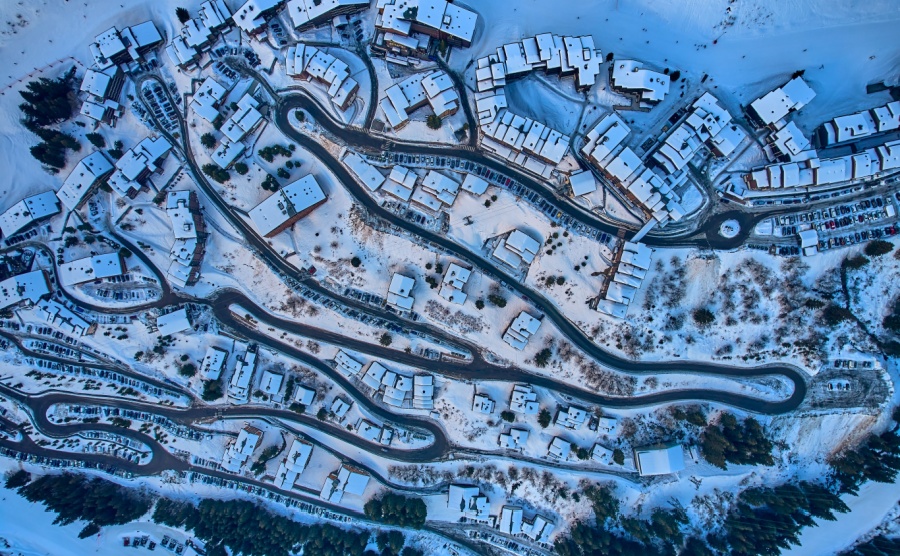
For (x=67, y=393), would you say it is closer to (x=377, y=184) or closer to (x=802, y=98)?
(x=377, y=184)

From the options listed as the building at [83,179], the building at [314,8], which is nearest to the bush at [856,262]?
the building at [314,8]

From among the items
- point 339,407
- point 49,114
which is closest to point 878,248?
point 339,407

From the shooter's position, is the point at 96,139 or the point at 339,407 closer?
the point at 96,139

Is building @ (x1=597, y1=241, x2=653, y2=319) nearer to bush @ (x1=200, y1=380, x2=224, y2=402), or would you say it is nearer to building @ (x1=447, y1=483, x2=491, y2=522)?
building @ (x1=447, y1=483, x2=491, y2=522)

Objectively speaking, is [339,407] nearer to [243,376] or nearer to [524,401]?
[243,376]

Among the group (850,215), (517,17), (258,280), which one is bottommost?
(258,280)

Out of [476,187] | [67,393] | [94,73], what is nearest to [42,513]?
[67,393]

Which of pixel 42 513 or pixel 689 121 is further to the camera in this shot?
pixel 42 513

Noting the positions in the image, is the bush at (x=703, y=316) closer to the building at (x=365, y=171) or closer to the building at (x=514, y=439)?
the building at (x=514, y=439)
